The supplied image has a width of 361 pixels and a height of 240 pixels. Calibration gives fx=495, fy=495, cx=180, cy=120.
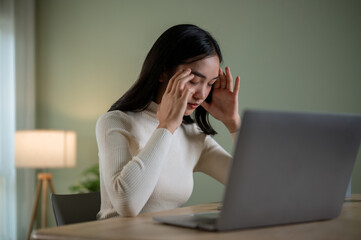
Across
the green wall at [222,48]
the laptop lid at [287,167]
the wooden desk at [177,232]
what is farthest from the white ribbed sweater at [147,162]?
the green wall at [222,48]

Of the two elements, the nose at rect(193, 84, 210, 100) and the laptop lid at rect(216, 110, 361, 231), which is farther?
the nose at rect(193, 84, 210, 100)

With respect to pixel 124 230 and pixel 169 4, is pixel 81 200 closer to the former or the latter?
pixel 124 230

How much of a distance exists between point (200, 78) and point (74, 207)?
617 mm

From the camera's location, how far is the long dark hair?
174 cm

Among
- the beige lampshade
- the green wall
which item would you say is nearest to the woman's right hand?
the green wall

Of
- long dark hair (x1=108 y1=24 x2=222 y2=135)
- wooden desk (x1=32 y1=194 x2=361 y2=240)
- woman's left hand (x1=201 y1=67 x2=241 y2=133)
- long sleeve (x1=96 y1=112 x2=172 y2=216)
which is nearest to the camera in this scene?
wooden desk (x1=32 y1=194 x2=361 y2=240)

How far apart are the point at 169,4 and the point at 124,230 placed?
3211mm

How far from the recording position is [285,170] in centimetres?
101

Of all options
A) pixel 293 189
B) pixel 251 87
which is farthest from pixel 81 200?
pixel 251 87

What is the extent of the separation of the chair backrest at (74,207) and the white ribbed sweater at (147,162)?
9cm

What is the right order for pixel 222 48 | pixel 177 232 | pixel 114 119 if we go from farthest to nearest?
pixel 222 48
pixel 114 119
pixel 177 232

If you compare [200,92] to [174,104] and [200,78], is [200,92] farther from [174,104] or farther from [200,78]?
[174,104]

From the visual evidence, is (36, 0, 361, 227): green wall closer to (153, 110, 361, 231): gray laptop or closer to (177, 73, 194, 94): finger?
(177, 73, 194, 94): finger

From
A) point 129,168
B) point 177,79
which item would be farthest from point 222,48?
point 129,168
